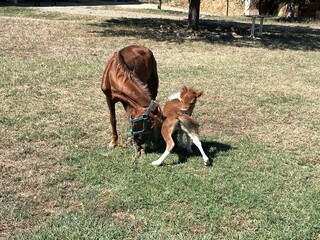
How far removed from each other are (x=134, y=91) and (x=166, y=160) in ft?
3.04

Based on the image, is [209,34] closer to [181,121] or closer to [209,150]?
[209,150]

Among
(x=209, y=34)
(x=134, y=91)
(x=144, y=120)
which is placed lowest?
(x=209, y=34)

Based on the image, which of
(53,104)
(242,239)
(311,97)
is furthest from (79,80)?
(242,239)

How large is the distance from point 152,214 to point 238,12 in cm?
2825

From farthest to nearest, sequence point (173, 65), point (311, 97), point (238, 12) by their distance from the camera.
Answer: point (238, 12) < point (173, 65) < point (311, 97)

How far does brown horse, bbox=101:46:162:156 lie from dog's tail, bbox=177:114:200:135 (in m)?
0.32

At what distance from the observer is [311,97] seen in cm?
834

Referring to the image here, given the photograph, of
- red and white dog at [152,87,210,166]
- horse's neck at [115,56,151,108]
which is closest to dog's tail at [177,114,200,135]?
red and white dog at [152,87,210,166]

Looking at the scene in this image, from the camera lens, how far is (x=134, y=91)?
Result: 466 centimetres

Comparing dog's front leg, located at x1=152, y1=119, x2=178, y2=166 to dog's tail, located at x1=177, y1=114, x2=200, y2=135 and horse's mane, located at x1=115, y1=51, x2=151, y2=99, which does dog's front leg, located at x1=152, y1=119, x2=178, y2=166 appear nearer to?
dog's tail, located at x1=177, y1=114, x2=200, y2=135

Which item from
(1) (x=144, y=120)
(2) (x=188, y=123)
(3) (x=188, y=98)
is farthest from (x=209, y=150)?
(1) (x=144, y=120)

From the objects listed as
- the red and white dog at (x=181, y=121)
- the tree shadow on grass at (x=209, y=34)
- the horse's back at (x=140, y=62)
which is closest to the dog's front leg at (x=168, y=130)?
the red and white dog at (x=181, y=121)

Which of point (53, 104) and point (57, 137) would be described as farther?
point (53, 104)

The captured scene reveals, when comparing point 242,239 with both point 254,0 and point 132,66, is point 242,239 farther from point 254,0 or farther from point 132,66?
point 254,0
